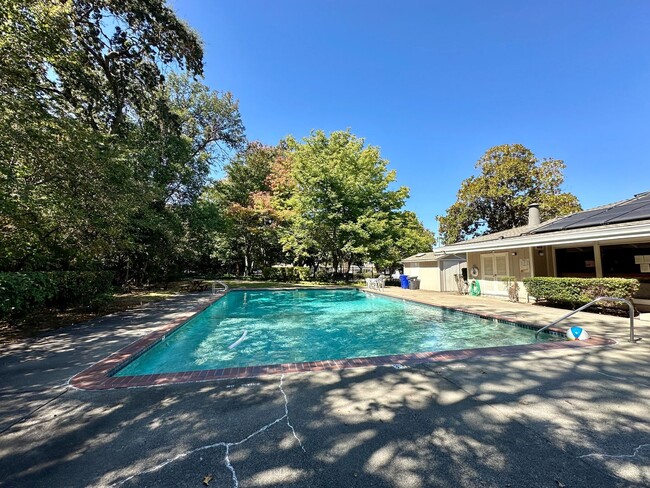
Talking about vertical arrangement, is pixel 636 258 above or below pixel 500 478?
above

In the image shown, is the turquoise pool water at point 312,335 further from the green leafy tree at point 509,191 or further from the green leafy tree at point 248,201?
the green leafy tree at point 509,191

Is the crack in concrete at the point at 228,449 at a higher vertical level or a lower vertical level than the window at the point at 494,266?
lower

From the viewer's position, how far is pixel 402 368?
13.9 feet

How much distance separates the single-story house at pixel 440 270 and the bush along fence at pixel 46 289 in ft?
51.6

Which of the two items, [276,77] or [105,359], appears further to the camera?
[276,77]

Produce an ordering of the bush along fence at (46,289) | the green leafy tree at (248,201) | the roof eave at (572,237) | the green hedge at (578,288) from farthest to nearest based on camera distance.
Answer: the green leafy tree at (248,201) < the green hedge at (578,288) < the roof eave at (572,237) < the bush along fence at (46,289)

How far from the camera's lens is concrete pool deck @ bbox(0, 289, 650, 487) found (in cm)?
208

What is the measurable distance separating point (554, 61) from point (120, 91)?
64.9 ft

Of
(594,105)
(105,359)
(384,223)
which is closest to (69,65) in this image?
(105,359)

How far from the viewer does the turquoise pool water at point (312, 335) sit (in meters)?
6.11

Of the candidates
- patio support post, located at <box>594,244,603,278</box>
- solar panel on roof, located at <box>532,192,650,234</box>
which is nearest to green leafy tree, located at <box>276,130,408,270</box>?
solar panel on roof, located at <box>532,192,650,234</box>

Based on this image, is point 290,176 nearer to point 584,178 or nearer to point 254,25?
point 254,25

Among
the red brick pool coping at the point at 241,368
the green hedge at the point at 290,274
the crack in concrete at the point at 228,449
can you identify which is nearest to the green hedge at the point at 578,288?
the red brick pool coping at the point at 241,368

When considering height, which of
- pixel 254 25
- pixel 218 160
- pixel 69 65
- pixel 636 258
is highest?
pixel 254 25
